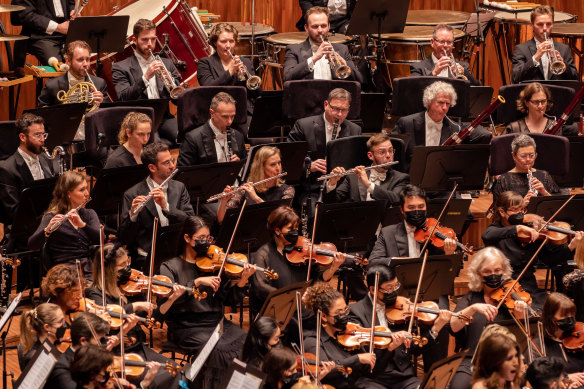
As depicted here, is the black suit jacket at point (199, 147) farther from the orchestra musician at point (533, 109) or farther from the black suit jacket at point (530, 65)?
the black suit jacket at point (530, 65)

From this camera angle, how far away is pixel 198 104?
260 inches

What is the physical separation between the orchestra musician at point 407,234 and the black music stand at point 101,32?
282 centimetres

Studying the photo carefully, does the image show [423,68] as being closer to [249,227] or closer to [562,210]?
[562,210]

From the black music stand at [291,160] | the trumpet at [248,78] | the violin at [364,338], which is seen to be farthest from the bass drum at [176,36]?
the violin at [364,338]

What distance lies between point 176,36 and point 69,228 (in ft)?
9.66

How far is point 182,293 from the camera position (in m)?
4.95

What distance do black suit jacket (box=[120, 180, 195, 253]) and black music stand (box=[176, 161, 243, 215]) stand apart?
0.07 m

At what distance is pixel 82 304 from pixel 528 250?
2527 millimetres

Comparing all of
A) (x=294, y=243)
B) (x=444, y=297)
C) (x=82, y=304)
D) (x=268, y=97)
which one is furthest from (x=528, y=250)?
(x=82, y=304)

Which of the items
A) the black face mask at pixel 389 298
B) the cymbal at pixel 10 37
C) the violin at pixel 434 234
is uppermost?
the cymbal at pixel 10 37

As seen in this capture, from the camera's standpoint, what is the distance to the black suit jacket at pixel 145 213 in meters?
5.53

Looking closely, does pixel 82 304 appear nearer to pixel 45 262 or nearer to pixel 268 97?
pixel 45 262

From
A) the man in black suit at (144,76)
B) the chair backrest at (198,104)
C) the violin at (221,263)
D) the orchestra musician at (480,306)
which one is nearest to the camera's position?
the orchestra musician at (480,306)

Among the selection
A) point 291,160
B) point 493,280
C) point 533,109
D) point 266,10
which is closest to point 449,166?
point 291,160
